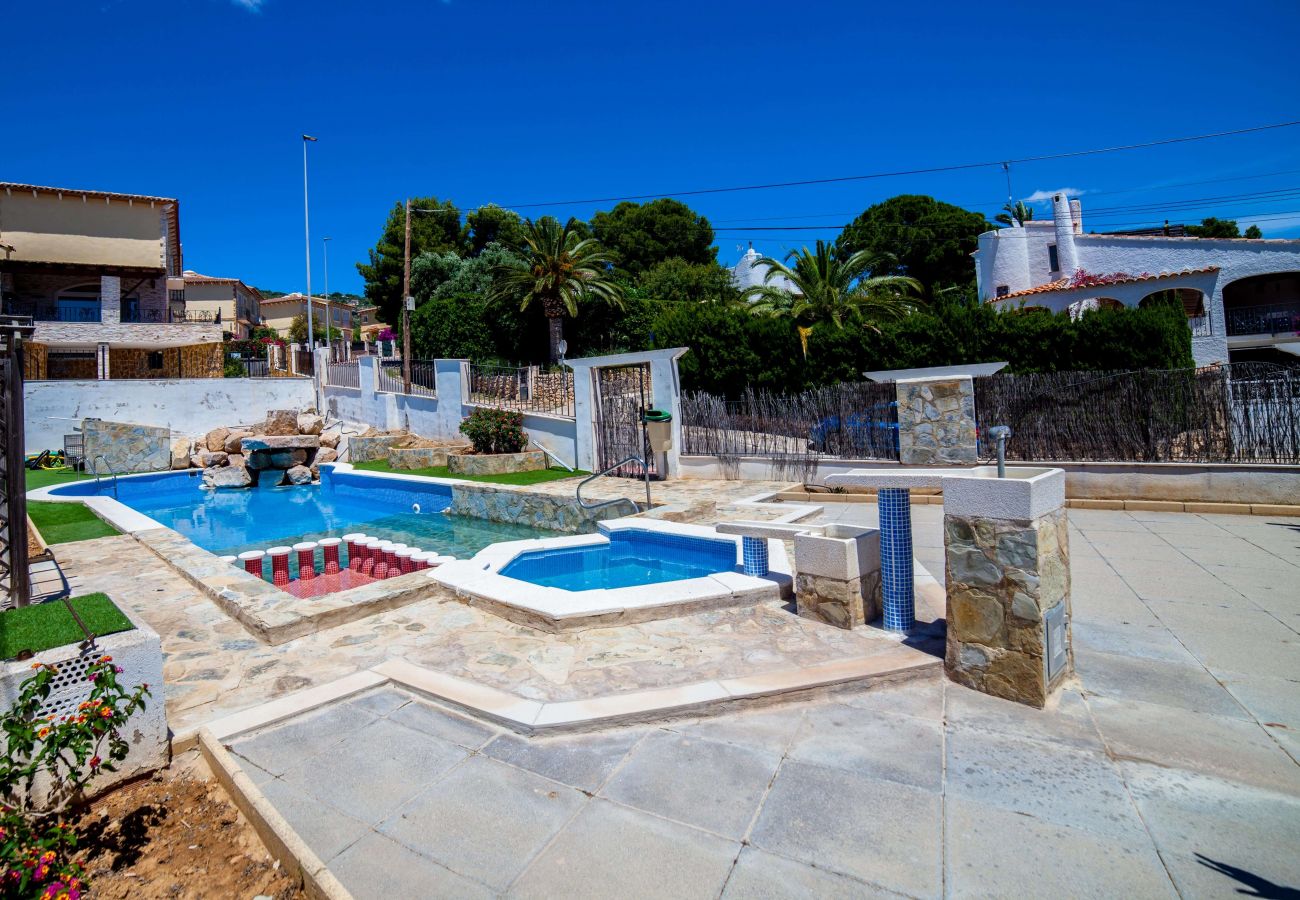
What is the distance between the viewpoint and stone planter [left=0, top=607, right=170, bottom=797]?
281cm

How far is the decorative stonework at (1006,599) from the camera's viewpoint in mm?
3533

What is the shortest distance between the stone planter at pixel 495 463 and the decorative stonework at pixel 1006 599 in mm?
11994

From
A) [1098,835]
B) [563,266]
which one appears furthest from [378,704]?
[563,266]

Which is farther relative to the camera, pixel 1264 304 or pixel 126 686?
pixel 1264 304

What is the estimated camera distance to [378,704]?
154 inches

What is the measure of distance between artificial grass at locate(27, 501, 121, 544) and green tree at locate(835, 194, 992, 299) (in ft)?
112

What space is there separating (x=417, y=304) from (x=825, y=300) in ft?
67.5

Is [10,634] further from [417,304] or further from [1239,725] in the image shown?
[417,304]

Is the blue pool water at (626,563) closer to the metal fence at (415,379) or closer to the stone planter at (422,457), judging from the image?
the stone planter at (422,457)

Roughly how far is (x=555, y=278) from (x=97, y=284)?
75.7 feet

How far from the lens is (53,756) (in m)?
2.61

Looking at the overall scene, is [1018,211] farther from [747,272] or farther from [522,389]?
[522,389]

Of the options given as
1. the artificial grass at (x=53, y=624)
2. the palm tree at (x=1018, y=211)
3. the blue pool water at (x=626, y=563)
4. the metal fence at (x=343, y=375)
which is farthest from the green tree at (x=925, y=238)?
the artificial grass at (x=53, y=624)

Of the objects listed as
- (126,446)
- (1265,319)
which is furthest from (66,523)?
(1265,319)
